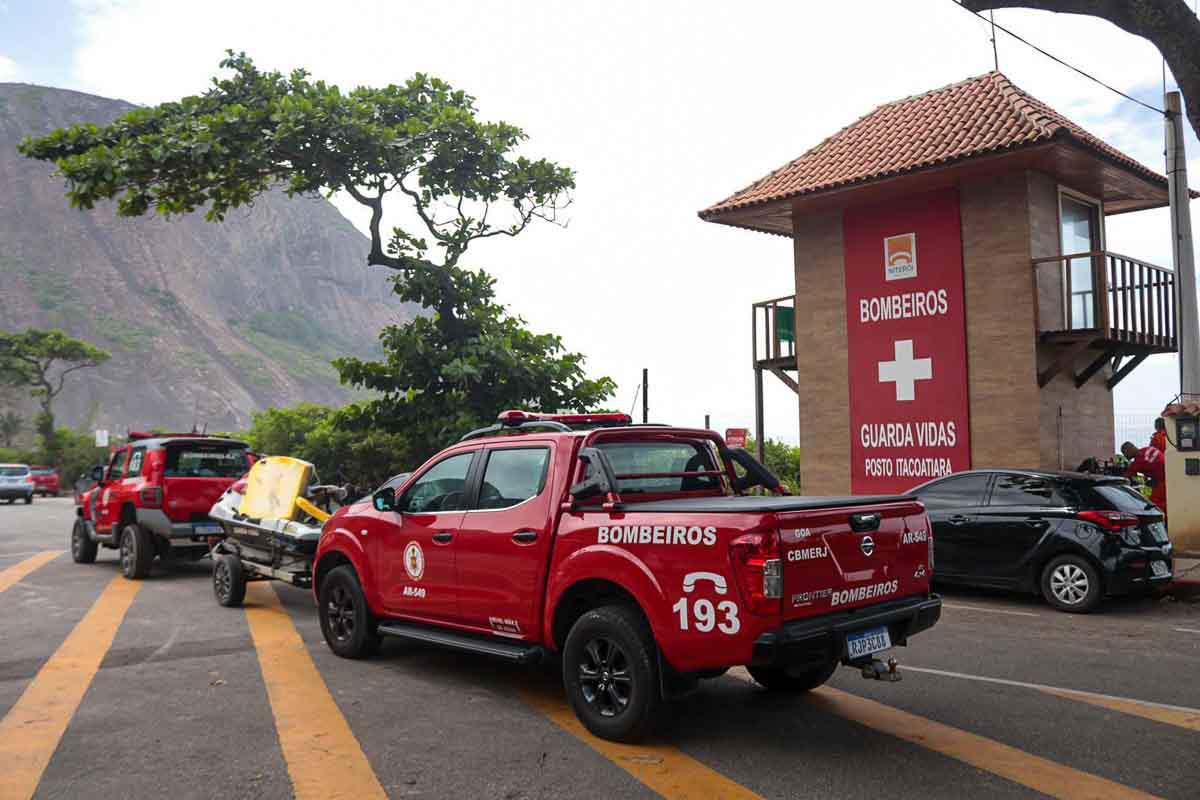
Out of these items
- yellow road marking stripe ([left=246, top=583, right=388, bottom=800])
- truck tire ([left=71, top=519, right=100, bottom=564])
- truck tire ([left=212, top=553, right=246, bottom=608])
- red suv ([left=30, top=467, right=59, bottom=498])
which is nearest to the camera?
yellow road marking stripe ([left=246, top=583, right=388, bottom=800])

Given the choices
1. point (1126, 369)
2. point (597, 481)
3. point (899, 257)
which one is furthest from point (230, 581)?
point (1126, 369)

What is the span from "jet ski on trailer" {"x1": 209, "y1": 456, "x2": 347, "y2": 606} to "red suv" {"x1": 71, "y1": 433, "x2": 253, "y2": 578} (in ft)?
5.43

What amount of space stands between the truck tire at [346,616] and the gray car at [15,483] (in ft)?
105

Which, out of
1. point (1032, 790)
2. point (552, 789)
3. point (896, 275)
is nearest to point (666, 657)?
point (552, 789)

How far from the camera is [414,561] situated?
6.82 metres

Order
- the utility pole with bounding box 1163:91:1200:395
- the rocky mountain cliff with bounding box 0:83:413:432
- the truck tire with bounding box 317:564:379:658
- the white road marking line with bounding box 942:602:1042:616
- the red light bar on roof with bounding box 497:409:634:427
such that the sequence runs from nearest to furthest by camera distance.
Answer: the red light bar on roof with bounding box 497:409:634:427, the truck tire with bounding box 317:564:379:658, the white road marking line with bounding box 942:602:1042:616, the utility pole with bounding box 1163:91:1200:395, the rocky mountain cliff with bounding box 0:83:413:432

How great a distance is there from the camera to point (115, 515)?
12758mm

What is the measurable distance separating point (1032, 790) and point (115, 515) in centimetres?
1178

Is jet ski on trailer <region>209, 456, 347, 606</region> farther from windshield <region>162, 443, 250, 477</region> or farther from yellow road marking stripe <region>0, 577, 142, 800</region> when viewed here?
windshield <region>162, 443, 250, 477</region>

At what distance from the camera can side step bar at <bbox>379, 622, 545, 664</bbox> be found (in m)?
5.86

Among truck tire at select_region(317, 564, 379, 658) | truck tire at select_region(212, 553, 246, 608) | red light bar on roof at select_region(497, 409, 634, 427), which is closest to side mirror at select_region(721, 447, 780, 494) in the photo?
red light bar on roof at select_region(497, 409, 634, 427)

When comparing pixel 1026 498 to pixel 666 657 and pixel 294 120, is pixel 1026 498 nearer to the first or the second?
pixel 666 657

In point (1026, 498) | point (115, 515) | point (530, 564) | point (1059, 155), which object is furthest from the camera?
point (1059, 155)

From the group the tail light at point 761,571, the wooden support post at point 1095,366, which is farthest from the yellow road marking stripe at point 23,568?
the wooden support post at point 1095,366
